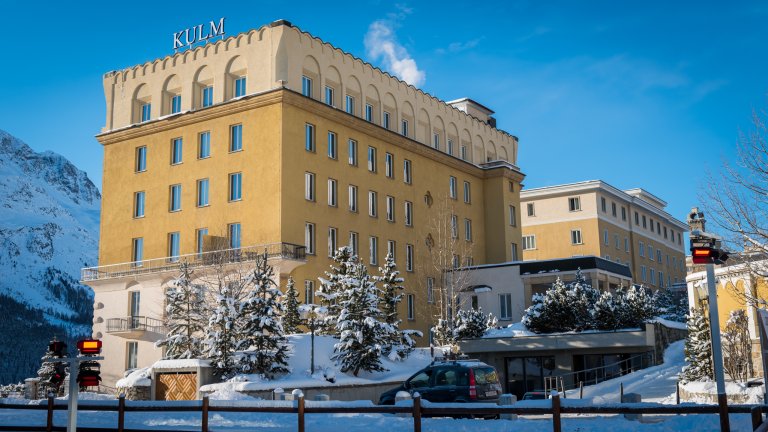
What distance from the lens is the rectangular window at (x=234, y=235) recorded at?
4809 centimetres

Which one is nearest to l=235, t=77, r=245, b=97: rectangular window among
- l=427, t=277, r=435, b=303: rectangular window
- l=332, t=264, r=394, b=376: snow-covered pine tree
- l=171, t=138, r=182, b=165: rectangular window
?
l=171, t=138, r=182, b=165: rectangular window

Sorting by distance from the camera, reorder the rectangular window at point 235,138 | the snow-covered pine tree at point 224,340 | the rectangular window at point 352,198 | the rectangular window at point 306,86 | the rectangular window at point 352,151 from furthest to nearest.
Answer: the rectangular window at point 352,151 → the rectangular window at point 352,198 → the rectangular window at point 306,86 → the rectangular window at point 235,138 → the snow-covered pine tree at point 224,340

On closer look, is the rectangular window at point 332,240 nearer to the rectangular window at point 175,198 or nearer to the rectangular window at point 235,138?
the rectangular window at point 235,138

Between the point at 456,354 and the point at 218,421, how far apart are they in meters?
21.9

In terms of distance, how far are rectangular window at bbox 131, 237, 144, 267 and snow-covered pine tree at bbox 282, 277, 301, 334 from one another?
1436 centimetres

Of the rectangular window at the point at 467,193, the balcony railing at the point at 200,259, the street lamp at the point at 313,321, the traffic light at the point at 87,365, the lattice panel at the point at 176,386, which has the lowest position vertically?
the lattice panel at the point at 176,386

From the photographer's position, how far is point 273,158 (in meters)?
47.1

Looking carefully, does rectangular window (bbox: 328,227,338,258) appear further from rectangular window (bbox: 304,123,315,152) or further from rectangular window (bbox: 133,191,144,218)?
rectangular window (bbox: 133,191,144,218)

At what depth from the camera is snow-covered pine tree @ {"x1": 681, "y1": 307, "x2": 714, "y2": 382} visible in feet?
97.9

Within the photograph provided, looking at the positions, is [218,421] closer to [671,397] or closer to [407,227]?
[671,397]

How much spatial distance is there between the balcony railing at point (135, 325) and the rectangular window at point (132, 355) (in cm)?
124

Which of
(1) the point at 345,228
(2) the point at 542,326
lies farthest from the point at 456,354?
(1) the point at 345,228

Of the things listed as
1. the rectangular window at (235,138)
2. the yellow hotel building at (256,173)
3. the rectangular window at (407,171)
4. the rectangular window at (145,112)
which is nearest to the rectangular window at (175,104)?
the yellow hotel building at (256,173)

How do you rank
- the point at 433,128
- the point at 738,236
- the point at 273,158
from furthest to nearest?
the point at 433,128 → the point at 273,158 → the point at 738,236
